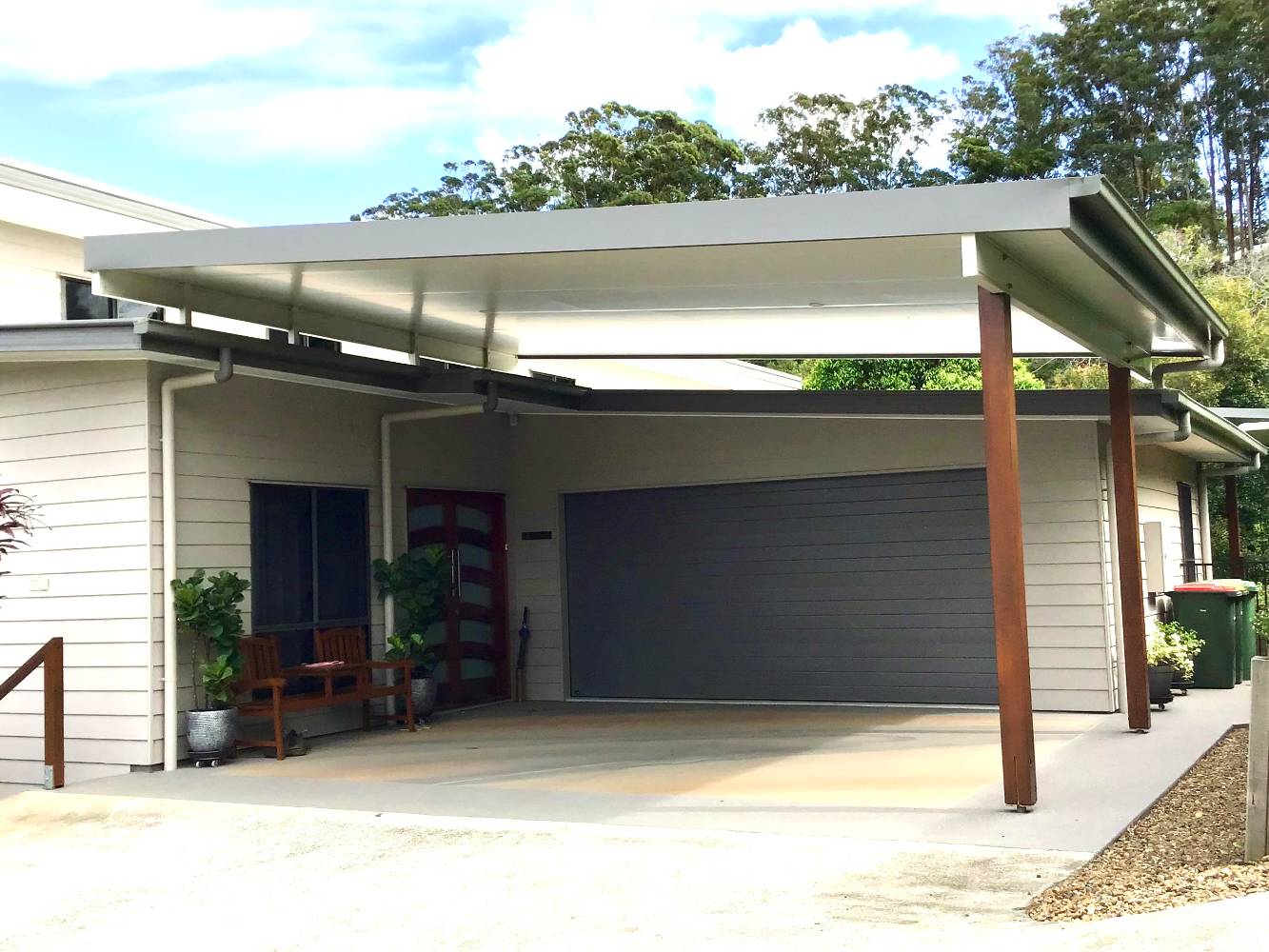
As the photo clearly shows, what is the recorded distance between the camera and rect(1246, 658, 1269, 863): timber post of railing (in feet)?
17.1

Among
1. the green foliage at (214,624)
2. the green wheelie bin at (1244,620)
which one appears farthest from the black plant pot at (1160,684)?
the green foliage at (214,624)

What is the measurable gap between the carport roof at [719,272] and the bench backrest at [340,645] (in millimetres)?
2201

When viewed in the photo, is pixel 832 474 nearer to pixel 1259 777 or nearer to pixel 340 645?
pixel 340 645

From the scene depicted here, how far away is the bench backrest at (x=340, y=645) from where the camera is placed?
10.1 m

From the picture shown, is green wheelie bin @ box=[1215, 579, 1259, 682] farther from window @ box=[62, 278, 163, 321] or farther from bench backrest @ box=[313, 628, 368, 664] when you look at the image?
window @ box=[62, 278, 163, 321]

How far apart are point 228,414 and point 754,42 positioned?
2078 inches

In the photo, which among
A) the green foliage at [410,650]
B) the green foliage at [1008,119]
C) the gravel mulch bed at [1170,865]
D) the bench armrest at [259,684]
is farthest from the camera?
the green foliage at [1008,119]

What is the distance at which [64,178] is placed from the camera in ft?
38.7

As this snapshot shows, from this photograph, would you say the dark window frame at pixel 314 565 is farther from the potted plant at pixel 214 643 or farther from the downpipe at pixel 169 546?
the downpipe at pixel 169 546

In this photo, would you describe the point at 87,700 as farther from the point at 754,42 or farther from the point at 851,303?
the point at 754,42

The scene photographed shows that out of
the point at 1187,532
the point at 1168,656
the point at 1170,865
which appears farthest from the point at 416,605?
the point at 1187,532

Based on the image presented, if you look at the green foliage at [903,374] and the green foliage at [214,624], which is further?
the green foliage at [903,374]

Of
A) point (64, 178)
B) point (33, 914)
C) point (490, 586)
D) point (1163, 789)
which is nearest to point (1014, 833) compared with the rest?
point (1163, 789)

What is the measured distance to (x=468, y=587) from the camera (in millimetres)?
12531
